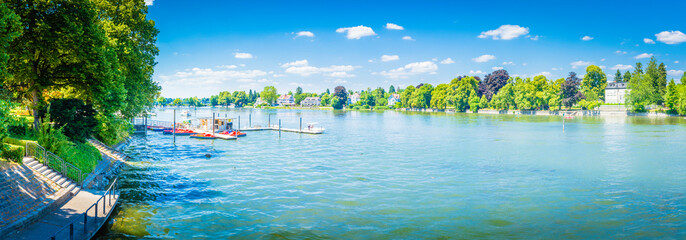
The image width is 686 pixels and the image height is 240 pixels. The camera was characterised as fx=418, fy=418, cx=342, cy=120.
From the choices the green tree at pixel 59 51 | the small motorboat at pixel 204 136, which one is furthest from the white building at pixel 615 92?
the green tree at pixel 59 51

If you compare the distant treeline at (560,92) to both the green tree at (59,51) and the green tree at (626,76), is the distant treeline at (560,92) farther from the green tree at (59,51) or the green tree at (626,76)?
the green tree at (59,51)

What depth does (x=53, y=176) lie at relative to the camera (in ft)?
67.9

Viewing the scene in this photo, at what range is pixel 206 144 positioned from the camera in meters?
55.2

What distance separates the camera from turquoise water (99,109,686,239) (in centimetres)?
1928

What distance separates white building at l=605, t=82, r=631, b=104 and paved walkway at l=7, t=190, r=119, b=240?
191 metres

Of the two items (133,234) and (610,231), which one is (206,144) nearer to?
(133,234)

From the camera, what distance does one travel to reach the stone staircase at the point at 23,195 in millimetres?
15482

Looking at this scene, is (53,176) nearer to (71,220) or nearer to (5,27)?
(71,220)

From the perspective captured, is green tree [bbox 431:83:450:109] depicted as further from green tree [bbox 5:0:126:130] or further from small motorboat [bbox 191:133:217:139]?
green tree [bbox 5:0:126:130]

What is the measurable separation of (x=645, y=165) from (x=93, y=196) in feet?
139

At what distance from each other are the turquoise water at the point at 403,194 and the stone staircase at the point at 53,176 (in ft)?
7.92

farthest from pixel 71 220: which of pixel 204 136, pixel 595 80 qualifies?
pixel 595 80

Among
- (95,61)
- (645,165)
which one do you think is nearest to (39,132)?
(95,61)

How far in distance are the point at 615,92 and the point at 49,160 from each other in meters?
196
